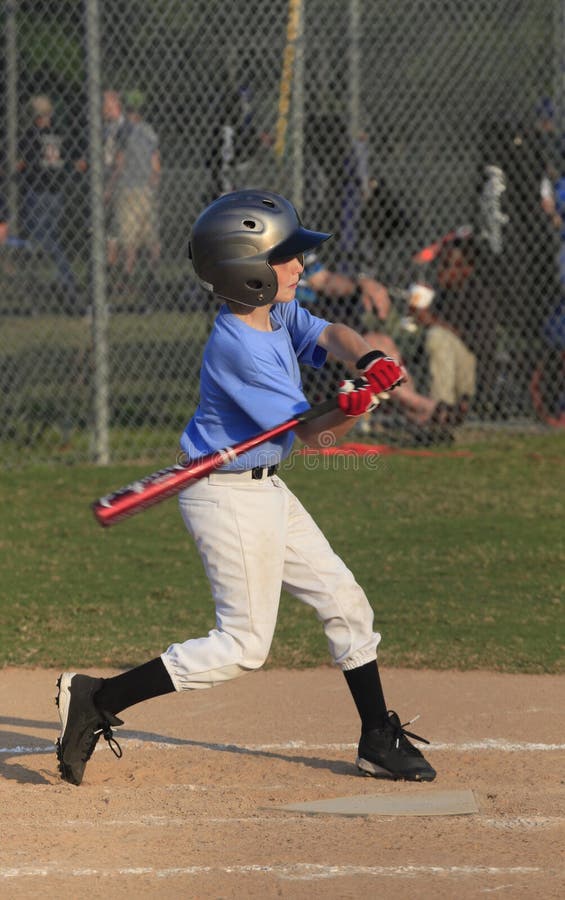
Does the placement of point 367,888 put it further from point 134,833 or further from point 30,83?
point 30,83

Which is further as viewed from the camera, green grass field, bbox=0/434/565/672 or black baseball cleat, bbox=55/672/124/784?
green grass field, bbox=0/434/565/672

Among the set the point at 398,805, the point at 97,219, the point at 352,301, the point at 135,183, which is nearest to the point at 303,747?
the point at 398,805

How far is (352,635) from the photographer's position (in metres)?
4.16

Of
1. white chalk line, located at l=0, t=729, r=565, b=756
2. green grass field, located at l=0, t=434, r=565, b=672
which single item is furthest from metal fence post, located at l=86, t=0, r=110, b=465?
white chalk line, located at l=0, t=729, r=565, b=756

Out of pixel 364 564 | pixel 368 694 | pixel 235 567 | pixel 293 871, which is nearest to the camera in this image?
pixel 293 871

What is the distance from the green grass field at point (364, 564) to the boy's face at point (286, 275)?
185 centimetres

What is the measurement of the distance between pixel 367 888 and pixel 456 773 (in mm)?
960

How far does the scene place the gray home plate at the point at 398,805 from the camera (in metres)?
3.77

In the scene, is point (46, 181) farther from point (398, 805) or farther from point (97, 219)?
point (398, 805)

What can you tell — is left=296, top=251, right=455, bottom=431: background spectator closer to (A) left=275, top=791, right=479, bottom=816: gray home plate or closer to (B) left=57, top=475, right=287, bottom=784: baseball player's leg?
(B) left=57, top=475, right=287, bottom=784: baseball player's leg

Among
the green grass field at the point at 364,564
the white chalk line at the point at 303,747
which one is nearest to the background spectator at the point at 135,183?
the green grass field at the point at 364,564

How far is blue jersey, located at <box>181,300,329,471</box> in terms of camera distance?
12.5 ft

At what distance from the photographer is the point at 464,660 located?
5.38 m

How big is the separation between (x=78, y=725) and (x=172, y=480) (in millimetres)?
815
